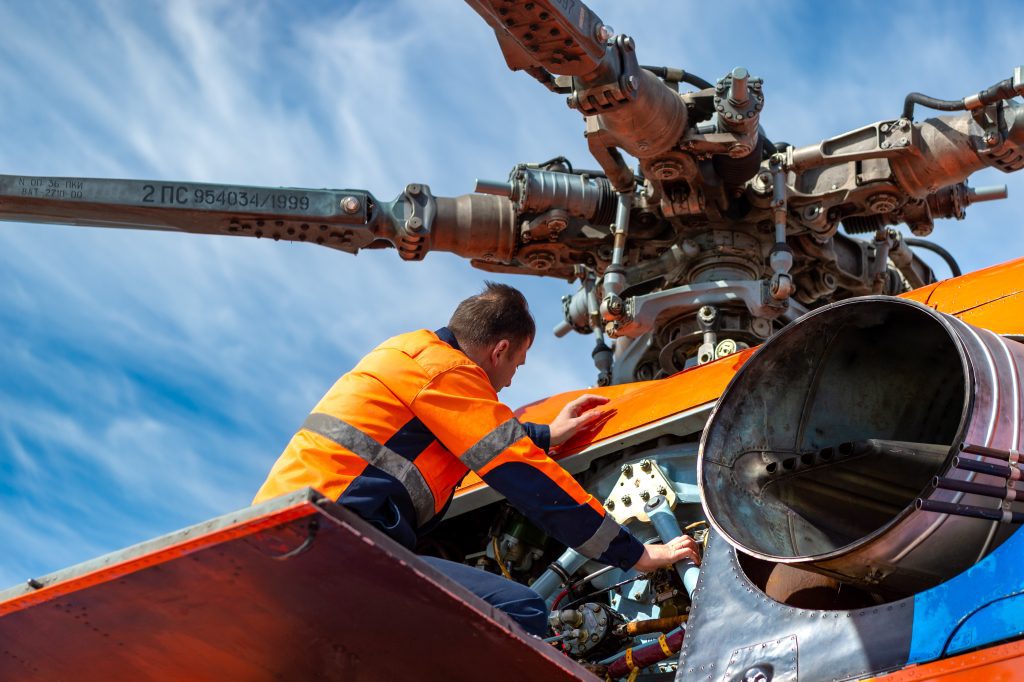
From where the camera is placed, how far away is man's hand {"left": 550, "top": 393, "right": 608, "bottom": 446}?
244 inches

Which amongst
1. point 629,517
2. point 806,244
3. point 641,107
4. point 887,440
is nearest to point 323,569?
point 887,440

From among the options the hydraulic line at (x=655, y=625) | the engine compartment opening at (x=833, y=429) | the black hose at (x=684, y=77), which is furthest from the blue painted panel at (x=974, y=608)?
the black hose at (x=684, y=77)

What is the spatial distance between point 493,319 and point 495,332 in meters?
0.05

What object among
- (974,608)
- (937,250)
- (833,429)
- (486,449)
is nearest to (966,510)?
(974,608)

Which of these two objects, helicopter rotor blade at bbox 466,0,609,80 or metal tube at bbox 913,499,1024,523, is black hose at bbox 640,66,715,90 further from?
metal tube at bbox 913,499,1024,523

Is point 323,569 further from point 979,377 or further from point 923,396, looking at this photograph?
point 923,396

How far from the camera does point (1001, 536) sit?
12.3ft

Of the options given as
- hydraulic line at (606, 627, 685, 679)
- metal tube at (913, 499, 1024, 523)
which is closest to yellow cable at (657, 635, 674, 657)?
hydraulic line at (606, 627, 685, 679)

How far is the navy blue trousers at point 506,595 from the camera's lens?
411cm

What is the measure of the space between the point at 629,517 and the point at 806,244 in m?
4.91

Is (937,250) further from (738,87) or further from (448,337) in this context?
(448,337)

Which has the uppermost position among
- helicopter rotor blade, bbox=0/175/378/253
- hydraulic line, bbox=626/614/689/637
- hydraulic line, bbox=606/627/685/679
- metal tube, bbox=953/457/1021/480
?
helicopter rotor blade, bbox=0/175/378/253

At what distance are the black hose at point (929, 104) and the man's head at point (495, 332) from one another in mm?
4836

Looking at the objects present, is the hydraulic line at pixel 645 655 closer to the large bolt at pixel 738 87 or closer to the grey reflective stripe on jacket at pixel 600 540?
the grey reflective stripe on jacket at pixel 600 540
